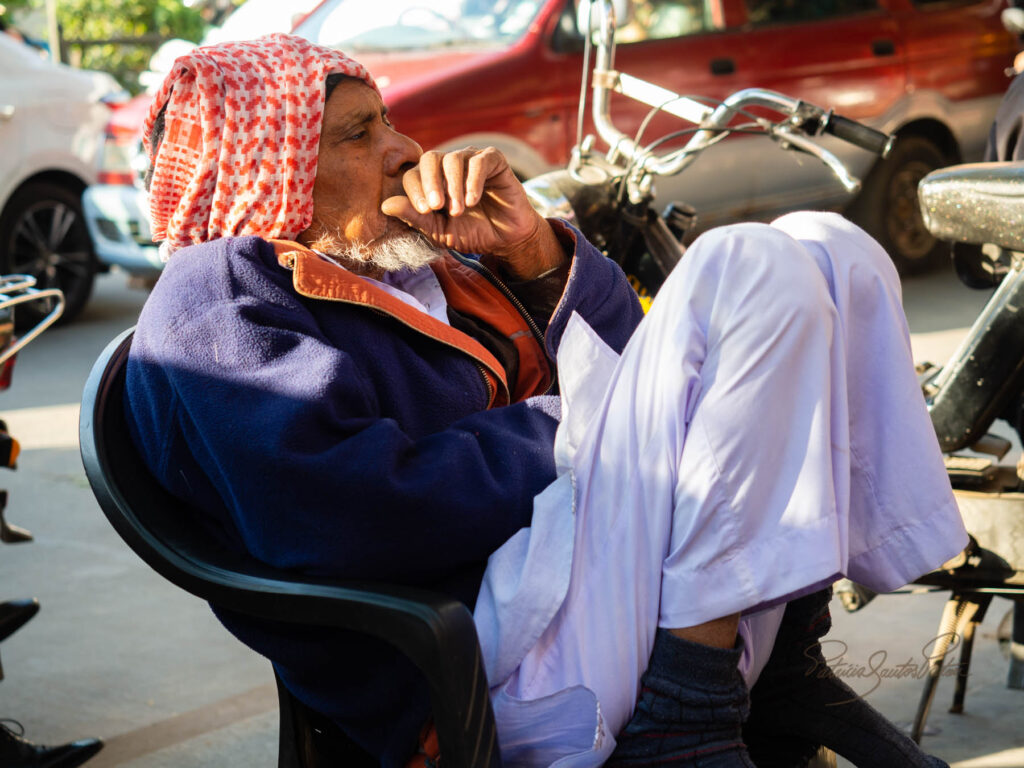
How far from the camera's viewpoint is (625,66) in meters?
6.59

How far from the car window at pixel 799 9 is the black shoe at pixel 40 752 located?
5.53 m

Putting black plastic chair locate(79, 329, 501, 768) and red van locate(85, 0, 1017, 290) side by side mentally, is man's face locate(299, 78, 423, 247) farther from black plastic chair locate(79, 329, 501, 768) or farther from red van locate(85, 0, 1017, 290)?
red van locate(85, 0, 1017, 290)

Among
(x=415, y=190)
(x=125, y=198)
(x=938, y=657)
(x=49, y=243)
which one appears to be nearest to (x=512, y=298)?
(x=415, y=190)

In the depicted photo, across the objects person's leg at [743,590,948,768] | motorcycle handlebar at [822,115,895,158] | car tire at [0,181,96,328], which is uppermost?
motorcycle handlebar at [822,115,895,158]

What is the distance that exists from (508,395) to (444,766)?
25.5 inches

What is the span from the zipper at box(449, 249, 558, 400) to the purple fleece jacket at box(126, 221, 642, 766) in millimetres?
239

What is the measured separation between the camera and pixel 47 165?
7254mm

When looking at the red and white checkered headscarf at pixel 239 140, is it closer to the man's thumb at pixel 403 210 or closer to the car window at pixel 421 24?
the man's thumb at pixel 403 210

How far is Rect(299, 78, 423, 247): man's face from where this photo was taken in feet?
6.71

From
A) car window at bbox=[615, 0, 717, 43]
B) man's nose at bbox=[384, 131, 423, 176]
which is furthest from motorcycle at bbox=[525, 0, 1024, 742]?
car window at bbox=[615, 0, 717, 43]

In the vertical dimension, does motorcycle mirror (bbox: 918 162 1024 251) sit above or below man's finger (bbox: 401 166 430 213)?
below

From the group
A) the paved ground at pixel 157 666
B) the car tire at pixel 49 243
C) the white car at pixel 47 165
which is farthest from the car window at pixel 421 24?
the paved ground at pixel 157 666

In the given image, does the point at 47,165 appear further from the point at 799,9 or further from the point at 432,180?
the point at 432,180

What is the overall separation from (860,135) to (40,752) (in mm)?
2156
